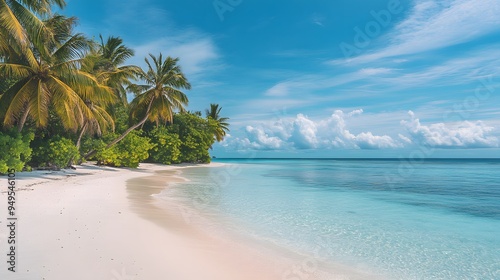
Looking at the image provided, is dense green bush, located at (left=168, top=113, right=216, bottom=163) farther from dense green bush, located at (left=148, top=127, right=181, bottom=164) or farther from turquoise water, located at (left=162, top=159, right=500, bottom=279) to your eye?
turquoise water, located at (left=162, top=159, right=500, bottom=279)

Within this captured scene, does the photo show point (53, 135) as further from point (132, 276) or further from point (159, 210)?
point (132, 276)

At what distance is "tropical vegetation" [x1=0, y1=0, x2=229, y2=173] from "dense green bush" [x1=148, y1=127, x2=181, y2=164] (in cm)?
377

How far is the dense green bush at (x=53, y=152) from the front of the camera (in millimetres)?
18328

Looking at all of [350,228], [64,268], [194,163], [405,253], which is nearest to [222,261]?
[64,268]

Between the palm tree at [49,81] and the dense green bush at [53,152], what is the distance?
8.12 ft

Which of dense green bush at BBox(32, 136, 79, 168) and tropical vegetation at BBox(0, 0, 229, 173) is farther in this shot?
dense green bush at BBox(32, 136, 79, 168)

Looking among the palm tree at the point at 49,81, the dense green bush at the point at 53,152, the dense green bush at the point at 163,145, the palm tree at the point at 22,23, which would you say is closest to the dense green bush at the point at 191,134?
the dense green bush at the point at 163,145

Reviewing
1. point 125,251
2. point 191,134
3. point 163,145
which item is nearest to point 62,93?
point 125,251

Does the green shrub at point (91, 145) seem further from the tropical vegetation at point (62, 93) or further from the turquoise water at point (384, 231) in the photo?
the turquoise water at point (384, 231)

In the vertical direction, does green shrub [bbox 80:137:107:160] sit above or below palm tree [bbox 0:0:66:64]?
below

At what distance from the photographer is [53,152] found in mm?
18344

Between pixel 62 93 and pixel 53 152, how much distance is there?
5851mm

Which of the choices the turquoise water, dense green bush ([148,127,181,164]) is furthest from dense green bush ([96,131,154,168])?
the turquoise water

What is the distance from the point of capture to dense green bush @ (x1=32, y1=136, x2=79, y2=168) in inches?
722
